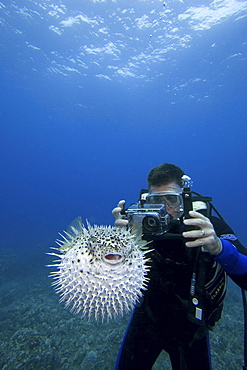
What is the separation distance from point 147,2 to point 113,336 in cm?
2022

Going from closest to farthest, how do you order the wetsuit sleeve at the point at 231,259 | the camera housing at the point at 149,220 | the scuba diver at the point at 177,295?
the camera housing at the point at 149,220, the wetsuit sleeve at the point at 231,259, the scuba diver at the point at 177,295

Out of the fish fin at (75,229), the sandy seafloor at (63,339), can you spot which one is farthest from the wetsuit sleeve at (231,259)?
the sandy seafloor at (63,339)

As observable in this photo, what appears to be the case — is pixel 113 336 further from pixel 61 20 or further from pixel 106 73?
pixel 106 73

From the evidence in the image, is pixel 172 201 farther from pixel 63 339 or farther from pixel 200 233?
pixel 63 339

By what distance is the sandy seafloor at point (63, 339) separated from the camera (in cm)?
441

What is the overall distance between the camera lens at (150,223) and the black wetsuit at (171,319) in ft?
3.05

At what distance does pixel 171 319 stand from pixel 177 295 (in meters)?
0.39

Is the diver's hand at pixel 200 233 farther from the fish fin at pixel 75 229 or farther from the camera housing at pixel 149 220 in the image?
the fish fin at pixel 75 229

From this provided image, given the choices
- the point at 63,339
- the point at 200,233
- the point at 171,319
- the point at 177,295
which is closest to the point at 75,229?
the point at 200,233

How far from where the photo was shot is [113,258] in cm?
120

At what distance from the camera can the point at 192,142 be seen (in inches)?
2685

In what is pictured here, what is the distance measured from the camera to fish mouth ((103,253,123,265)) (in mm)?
1150

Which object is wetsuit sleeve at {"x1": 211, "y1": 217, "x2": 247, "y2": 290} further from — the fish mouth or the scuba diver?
the fish mouth

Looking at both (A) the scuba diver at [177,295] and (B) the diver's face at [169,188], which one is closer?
(A) the scuba diver at [177,295]
